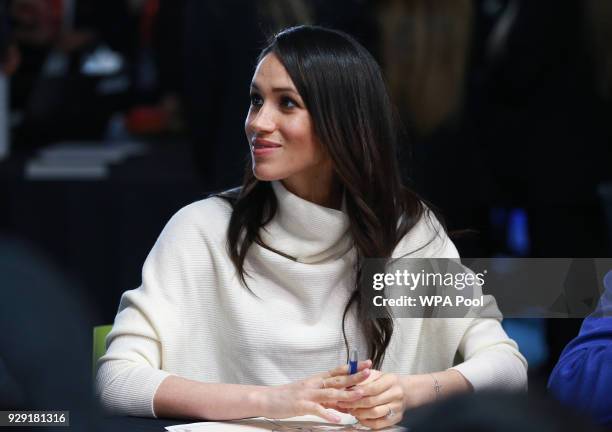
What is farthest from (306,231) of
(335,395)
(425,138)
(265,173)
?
(425,138)

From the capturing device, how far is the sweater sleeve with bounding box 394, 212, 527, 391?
210 centimetres

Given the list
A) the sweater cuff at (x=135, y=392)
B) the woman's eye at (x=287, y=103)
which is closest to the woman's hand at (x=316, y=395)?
the sweater cuff at (x=135, y=392)

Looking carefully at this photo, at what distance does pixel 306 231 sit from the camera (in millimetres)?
2229

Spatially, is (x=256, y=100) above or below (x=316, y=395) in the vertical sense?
above

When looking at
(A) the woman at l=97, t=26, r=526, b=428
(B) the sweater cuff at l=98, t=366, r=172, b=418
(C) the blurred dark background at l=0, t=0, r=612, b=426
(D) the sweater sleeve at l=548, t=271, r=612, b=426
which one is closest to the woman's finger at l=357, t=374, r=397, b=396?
(A) the woman at l=97, t=26, r=526, b=428

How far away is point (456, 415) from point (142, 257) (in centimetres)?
337

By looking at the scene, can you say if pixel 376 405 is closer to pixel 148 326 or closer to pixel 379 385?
pixel 379 385

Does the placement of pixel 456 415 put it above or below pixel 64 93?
below

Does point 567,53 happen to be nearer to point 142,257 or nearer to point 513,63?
point 513,63

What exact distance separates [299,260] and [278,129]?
0.28 m

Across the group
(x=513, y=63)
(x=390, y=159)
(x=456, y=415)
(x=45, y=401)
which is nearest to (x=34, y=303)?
(x=45, y=401)

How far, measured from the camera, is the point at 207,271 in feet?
7.25

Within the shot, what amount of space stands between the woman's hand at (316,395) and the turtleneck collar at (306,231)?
0.41 metres

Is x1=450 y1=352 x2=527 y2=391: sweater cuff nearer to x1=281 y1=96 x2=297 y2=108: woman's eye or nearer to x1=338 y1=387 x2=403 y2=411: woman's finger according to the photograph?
x1=338 y1=387 x2=403 y2=411: woman's finger
